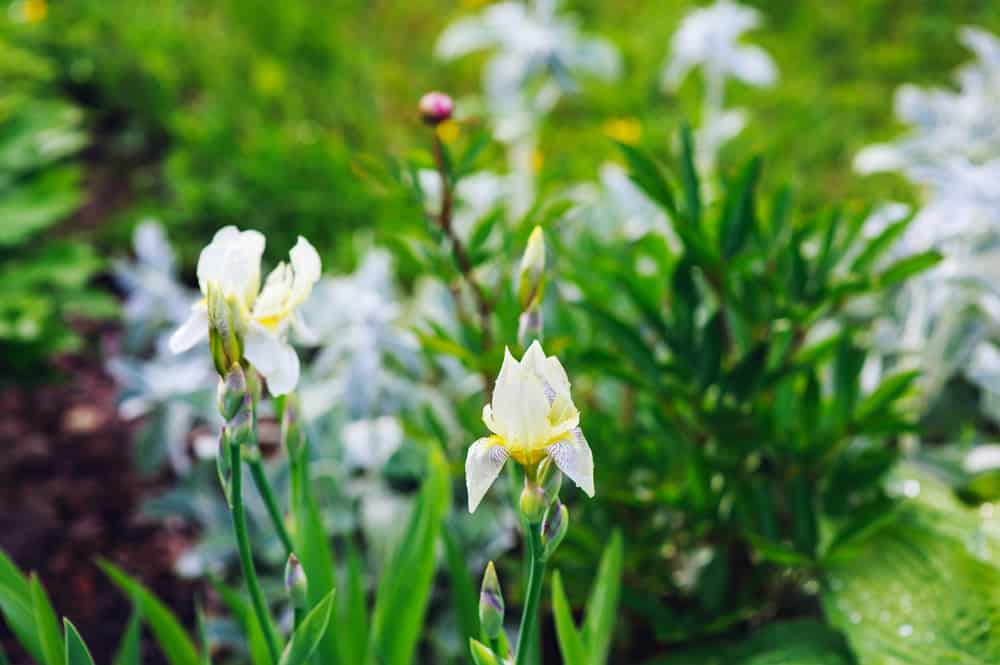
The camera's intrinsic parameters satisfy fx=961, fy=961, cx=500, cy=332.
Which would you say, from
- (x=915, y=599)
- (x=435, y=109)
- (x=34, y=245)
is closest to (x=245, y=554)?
(x=435, y=109)

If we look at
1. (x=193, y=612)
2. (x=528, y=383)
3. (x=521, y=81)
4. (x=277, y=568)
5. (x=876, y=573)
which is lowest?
(x=193, y=612)

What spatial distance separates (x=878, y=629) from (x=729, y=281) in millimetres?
517

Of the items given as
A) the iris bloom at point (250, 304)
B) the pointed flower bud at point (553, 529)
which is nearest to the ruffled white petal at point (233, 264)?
the iris bloom at point (250, 304)

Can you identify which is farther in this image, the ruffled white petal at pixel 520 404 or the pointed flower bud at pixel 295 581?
the pointed flower bud at pixel 295 581

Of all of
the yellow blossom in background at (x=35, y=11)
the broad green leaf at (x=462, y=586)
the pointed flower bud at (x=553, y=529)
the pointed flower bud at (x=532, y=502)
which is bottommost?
the broad green leaf at (x=462, y=586)

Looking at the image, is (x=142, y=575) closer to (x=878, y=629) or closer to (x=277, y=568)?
(x=277, y=568)

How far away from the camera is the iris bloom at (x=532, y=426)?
0.80 meters

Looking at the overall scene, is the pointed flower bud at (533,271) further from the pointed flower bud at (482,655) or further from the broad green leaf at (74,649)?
the broad green leaf at (74,649)

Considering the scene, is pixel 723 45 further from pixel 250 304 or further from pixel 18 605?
pixel 18 605

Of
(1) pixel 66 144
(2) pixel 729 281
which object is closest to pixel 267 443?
(1) pixel 66 144

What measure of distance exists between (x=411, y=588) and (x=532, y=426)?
617 mm

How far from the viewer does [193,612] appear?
1895 millimetres

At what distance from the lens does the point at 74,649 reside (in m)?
1.02

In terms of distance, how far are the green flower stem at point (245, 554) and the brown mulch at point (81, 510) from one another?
0.80m
